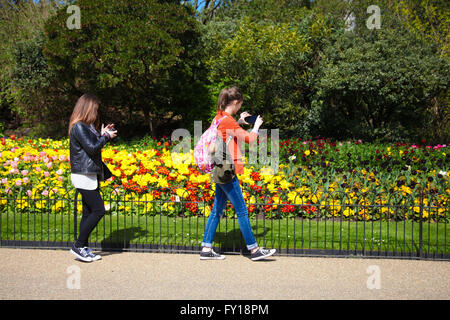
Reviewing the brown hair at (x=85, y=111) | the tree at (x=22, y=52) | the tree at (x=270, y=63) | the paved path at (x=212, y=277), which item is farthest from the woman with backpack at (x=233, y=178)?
the tree at (x=22, y=52)

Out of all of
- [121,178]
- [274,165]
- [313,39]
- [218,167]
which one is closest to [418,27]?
[313,39]

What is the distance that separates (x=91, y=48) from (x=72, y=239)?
9098 mm

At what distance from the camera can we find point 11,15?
17625 mm

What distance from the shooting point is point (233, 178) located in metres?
4.58

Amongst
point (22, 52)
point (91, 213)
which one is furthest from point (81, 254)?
point (22, 52)

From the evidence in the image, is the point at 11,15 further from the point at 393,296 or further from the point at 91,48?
the point at 393,296

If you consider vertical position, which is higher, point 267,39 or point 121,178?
point 267,39

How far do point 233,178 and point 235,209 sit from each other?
0.31 meters

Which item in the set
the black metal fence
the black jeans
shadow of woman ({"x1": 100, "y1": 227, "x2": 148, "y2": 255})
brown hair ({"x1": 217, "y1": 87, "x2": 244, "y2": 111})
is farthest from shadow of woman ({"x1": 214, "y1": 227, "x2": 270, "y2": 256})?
brown hair ({"x1": 217, "y1": 87, "x2": 244, "y2": 111})

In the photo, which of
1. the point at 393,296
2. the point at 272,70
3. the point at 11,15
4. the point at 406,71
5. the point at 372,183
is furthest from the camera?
the point at 11,15

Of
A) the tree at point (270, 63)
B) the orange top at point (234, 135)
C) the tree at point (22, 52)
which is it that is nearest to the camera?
the orange top at point (234, 135)

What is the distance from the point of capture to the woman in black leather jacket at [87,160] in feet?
14.9

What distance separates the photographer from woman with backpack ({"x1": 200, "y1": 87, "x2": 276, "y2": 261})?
14.7ft

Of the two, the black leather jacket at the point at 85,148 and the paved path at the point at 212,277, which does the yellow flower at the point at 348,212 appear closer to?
the paved path at the point at 212,277
